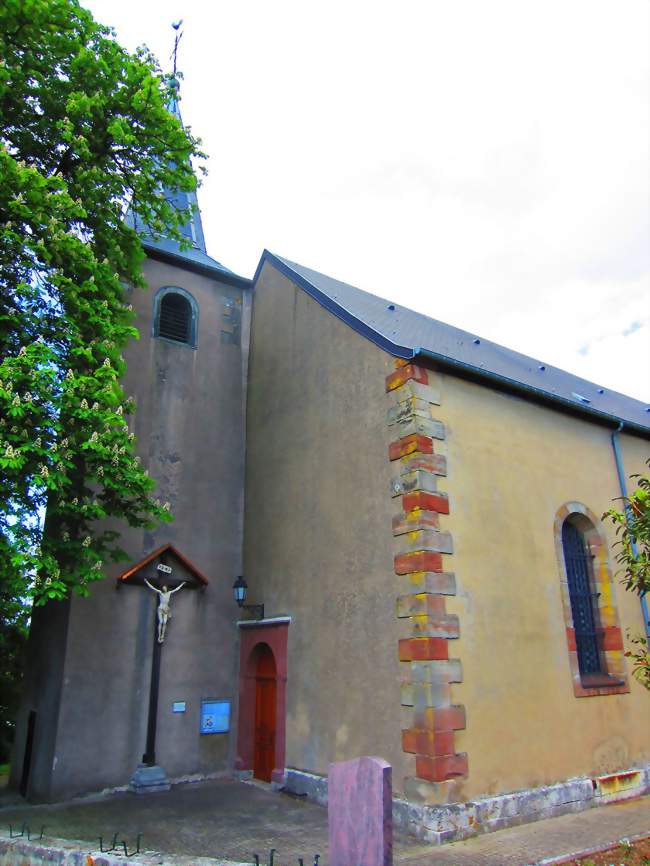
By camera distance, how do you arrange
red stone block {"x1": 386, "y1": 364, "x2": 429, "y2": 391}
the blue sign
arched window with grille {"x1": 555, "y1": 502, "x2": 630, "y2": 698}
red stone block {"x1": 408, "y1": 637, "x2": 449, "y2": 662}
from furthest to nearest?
the blue sign, arched window with grille {"x1": 555, "y1": 502, "x2": 630, "y2": 698}, red stone block {"x1": 386, "y1": 364, "x2": 429, "y2": 391}, red stone block {"x1": 408, "y1": 637, "x2": 449, "y2": 662}

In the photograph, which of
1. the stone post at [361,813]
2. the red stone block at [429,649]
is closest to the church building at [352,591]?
the red stone block at [429,649]

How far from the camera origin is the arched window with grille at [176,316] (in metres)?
12.1

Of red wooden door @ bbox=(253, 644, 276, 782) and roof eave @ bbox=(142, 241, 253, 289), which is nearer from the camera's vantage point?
red wooden door @ bbox=(253, 644, 276, 782)

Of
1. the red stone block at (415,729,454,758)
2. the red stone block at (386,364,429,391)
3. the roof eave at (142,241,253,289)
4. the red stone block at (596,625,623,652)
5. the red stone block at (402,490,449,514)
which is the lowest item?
the red stone block at (415,729,454,758)

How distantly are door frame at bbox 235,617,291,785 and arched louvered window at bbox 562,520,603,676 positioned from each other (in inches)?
172

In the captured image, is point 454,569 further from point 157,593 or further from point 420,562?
point 157,593

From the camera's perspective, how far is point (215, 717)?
10484mm

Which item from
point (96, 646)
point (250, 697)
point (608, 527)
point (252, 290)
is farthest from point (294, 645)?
point (252, 290)

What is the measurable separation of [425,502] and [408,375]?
1746 mm

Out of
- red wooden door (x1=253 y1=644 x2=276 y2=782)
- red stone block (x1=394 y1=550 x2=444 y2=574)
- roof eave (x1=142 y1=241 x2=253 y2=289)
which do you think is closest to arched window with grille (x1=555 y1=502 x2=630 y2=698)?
red stone block (x1=394 y1=550 x2=444 y2=574)

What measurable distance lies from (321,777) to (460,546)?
3577 millimetres

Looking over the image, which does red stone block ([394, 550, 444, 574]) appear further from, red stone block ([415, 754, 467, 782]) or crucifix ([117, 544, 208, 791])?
crucifix ([117, 544, 208, 791])

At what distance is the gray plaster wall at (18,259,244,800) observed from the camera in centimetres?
930

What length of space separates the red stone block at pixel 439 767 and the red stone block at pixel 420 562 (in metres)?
2.05
